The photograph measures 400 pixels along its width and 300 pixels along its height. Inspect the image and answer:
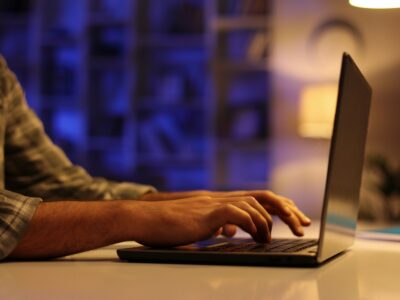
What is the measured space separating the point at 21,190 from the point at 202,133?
406 cm

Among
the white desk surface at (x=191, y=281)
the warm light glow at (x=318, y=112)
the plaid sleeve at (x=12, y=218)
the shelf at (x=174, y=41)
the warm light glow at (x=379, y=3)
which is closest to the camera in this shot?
the white desk surface at (x=191, y=281)

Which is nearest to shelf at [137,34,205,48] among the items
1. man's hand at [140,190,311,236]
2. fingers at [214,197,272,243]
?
man's hand at [140,190,311,236]

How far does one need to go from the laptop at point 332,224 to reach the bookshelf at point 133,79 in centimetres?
439

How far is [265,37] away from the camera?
17.7ft

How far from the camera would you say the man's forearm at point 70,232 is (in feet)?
3.13

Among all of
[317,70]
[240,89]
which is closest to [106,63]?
[240,89]

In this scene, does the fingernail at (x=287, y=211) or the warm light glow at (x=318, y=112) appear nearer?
the fingernail at (x=287, y=211)

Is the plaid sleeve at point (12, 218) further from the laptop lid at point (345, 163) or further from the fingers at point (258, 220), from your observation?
the laptop lid at point (345, 163)

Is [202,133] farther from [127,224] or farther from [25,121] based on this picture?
[127,224]

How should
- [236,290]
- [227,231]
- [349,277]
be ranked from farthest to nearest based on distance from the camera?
[227,231]
[349,277]
[236,290]

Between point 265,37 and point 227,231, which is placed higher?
point 265,37

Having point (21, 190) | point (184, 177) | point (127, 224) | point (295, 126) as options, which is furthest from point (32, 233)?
point (184, 177)

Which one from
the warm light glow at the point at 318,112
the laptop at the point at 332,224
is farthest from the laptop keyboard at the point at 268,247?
the warm light glow at the point at 318,112

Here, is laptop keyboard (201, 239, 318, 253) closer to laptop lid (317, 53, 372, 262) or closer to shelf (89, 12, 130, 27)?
laptop lid (317, 53, 372, 262)
